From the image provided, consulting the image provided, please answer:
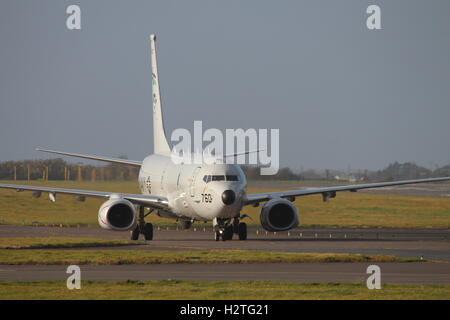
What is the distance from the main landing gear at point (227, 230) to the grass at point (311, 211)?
11647 millimetres

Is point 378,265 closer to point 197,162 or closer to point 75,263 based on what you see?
point 75,263

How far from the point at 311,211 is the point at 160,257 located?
32.4 metres

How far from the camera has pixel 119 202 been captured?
44.0 m

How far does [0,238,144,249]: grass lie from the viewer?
121 feet

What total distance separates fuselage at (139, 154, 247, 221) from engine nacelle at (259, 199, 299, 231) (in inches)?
90.4

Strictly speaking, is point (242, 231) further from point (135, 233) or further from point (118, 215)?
point (118, 215)

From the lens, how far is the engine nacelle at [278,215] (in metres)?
44.3

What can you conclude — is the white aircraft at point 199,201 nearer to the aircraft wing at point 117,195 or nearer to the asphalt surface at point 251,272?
the aircraft wing at point 117,195

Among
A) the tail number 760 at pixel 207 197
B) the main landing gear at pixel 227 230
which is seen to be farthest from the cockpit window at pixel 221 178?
the main landing gear at pixel 227 230

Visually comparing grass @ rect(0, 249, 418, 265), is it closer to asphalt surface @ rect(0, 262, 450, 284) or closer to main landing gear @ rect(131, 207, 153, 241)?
asphalt surface @ rect(0, 262, 450, 284)

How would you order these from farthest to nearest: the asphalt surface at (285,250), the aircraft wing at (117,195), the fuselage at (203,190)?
the aircraft wing at (117,195) → the fuselage at (203,190) → the asphalt surface at (285,250)

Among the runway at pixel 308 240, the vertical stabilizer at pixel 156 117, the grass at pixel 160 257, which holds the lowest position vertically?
the grass at pixel 160 257

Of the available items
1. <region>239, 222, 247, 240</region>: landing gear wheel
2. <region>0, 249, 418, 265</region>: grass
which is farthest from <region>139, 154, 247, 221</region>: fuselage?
<region>0, 249, 418, 265</region>: grass
